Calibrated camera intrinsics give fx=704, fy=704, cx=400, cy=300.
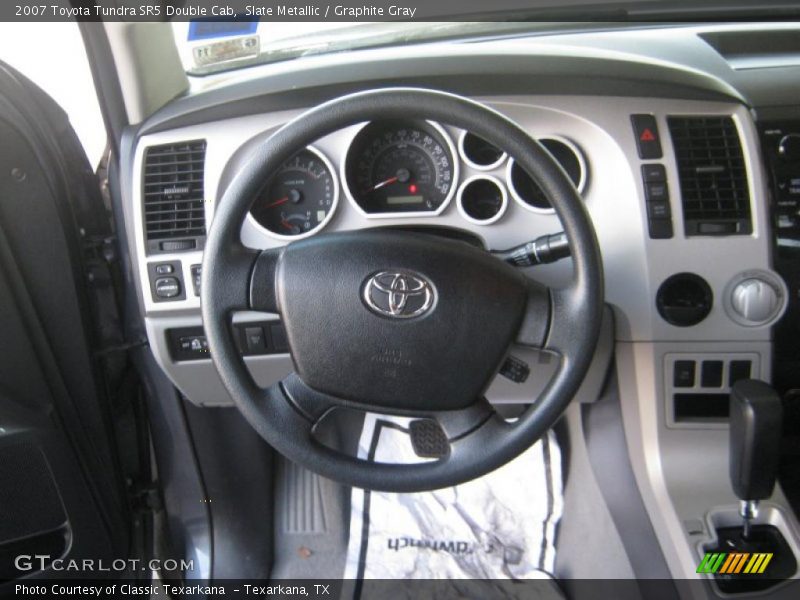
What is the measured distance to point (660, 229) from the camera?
1.29m

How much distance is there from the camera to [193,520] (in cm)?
174

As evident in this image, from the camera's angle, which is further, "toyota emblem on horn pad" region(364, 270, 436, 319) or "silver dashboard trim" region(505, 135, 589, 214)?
"silver dashboard trim" region(505, 135, 589, 214)

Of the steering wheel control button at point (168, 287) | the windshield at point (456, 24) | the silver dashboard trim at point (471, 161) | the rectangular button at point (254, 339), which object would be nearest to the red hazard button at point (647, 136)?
the silver dashboard trim at point (471, 161)

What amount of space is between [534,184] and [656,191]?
→ 0.22m

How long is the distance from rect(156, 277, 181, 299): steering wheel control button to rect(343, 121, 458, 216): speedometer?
0.37 m

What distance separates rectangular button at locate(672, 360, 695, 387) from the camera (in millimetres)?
1360

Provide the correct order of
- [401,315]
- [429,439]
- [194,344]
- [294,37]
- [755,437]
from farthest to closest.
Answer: [429,439] → [294,37] → [194,344] → [755,437] → [401,315]

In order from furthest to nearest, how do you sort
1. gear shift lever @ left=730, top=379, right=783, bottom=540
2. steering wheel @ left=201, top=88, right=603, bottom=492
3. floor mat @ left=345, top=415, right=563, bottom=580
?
floor mat @ left=345, top=415, right=563, bottom=580, gear shift lever @ left=730, top=379, right=783, bottom=540, steering wheel @ left=201, top=88, right=603, bottom=492

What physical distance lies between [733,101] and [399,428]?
1.11 meters

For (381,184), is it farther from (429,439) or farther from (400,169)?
(429,439)

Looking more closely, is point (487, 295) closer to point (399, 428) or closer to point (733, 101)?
point (733, 101)

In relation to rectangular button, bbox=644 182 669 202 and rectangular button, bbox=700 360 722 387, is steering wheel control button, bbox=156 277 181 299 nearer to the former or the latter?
rectangular button, bbox=644 182 669 202

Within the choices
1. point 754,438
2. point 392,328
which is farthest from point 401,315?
point 754,438

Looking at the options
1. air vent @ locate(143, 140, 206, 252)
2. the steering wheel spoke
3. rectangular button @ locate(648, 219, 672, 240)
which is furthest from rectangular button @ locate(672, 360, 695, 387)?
air vent @ locate(143, 140, 206, 252)
